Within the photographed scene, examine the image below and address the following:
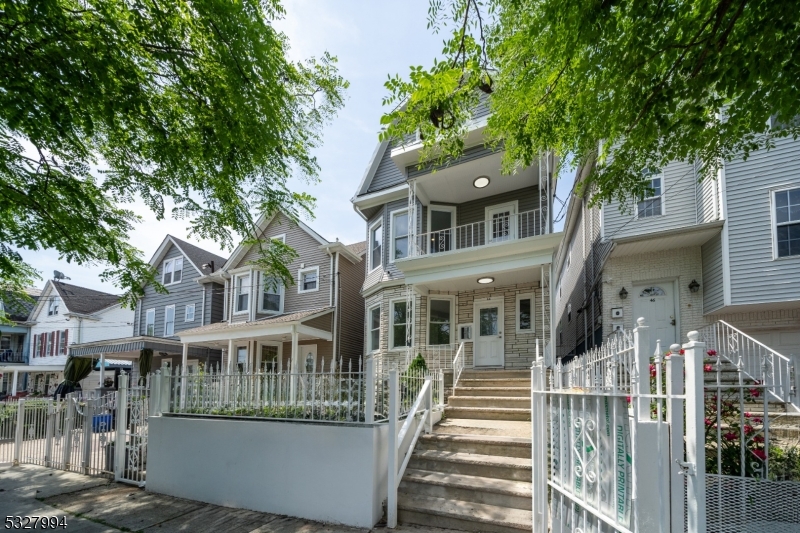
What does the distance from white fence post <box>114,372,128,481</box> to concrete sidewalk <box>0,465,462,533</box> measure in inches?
9.5

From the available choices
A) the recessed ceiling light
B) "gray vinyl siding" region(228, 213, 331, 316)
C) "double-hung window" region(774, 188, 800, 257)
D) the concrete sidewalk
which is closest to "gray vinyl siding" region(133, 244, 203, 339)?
"gray vinyl siding" region(228, 213, 331, 316)

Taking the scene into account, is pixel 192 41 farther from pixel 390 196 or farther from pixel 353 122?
pixel 390 196

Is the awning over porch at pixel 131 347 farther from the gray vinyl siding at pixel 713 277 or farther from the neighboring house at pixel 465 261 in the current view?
the gray vinyl siding at pixel 713 277

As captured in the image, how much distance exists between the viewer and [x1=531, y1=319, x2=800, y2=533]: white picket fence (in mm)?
2221

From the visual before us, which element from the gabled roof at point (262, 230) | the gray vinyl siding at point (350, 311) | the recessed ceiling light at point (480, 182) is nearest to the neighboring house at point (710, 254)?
the recessed ceiling light at point (480, 182)

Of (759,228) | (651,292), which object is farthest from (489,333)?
(759,228)

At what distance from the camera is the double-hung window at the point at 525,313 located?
445 inches

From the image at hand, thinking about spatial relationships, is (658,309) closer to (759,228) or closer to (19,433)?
(759,228)

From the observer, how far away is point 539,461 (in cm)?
433

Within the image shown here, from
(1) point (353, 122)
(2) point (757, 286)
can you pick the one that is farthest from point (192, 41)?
(2) point (757, 286)

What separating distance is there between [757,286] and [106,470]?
13.9 m

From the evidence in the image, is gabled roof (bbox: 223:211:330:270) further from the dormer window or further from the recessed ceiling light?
the recessed ceiling light

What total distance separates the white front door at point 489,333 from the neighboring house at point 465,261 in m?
0.03

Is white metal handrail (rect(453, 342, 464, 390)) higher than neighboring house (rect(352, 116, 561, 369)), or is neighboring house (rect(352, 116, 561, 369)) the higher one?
neighboring house (rect(352, 116, 561, 369))
